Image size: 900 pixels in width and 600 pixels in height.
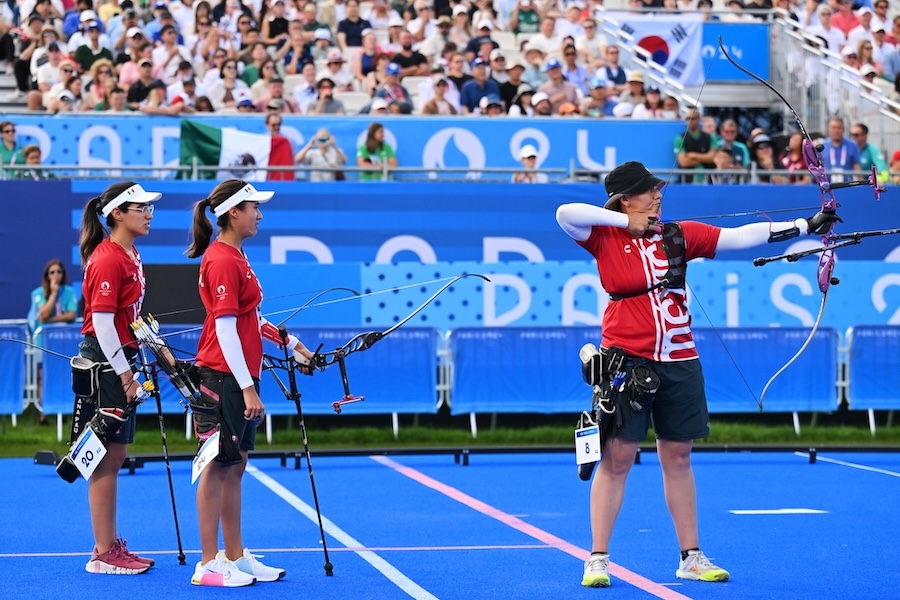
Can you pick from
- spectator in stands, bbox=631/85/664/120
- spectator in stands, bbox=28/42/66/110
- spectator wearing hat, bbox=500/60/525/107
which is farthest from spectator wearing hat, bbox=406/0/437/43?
spectator in stands, bbox=28/42/66/110

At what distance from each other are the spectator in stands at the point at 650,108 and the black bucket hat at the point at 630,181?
11203 mm

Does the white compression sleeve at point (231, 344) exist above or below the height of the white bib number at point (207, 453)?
above

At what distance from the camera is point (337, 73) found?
19.9 metres

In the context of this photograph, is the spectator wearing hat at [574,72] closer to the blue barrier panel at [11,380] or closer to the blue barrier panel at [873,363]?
the blue barrier panel at [873,363]

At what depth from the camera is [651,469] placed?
530 inches

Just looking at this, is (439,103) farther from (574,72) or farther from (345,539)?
(345,539)

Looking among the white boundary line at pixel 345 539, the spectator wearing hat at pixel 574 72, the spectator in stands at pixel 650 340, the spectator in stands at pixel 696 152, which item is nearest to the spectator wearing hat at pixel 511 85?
the spectator wearing hat at pixel 574 72

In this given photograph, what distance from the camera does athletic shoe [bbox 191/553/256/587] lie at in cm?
736

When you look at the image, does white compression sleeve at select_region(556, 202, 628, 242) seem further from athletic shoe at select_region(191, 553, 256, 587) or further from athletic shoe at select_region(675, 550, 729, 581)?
athletic shoe at select_region(191, 553, 256, 587)

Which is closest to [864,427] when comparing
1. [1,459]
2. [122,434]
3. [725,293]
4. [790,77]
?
[725,293]

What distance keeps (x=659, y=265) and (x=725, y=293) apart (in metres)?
9.58

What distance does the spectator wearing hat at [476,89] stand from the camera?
19.2m

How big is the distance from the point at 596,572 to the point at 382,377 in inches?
340

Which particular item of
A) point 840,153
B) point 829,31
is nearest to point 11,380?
point 840,153
